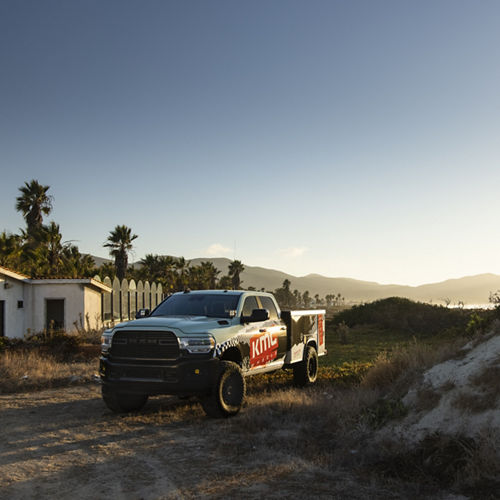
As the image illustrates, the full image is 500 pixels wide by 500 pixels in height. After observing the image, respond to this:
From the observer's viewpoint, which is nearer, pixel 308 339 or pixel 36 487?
pixel 36 487

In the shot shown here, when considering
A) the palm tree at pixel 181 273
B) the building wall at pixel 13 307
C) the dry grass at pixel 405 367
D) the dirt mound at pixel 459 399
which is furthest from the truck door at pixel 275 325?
the palm tree at pixel 181 273

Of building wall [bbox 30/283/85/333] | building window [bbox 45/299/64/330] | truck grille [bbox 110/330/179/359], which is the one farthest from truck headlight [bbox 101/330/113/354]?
building window [bbox 45/299/64/330]

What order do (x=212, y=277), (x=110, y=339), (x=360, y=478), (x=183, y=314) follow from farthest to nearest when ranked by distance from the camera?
(x=212, y=277), (x=183, y=314), (x=110, y=339), (x=360, y=478)

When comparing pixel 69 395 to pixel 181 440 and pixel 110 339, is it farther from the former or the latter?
pixel 181 440

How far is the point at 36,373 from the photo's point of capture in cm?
1434

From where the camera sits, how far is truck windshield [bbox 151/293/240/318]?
10383 millimetres

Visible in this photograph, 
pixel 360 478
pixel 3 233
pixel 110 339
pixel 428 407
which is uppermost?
pixel 3 233

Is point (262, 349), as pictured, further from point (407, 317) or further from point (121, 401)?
point (407, 317)

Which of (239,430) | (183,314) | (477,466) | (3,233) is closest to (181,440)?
(239,430)

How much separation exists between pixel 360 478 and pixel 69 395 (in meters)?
7.78

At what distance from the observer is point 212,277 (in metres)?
92.3

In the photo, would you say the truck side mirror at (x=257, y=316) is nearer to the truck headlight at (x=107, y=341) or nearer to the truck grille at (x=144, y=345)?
the truck grille at (x=144, y=345)

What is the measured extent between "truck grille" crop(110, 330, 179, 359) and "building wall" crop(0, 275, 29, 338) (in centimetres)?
1685

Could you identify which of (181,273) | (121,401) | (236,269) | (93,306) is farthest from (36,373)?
(236,269)
